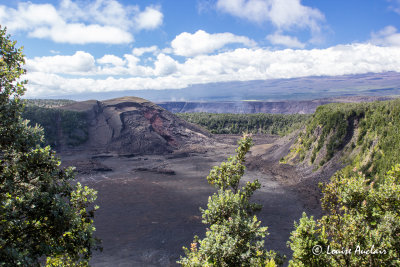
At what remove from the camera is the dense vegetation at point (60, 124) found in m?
74.3

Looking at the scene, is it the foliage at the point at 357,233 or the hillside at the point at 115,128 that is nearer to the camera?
the foliage at the point at 357,233

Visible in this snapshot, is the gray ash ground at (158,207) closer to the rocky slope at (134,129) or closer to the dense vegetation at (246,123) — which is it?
the rocky slope at (134,129)

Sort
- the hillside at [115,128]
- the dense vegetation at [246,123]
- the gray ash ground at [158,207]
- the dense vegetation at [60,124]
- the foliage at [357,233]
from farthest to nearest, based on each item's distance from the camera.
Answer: the dense vegetation at [246,123], the hillside at [115,128], the dense vegetation at [60,124], the gray ash ground at [158,207], the foliage at [357,233]

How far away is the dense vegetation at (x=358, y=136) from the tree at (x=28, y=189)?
37.0 meters

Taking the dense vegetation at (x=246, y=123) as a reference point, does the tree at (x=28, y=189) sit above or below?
above

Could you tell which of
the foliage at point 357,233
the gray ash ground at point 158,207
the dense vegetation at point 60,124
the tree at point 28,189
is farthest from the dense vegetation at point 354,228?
the dense vegetation at point 60,124

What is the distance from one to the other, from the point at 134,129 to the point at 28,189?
249 feet

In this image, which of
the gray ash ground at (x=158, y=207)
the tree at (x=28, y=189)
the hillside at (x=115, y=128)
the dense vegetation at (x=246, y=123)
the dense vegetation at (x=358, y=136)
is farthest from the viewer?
the dense vegetation at (x=246, y=123)

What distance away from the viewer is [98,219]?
3300 cm

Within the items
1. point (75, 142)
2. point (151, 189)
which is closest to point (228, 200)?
point (151, 189)

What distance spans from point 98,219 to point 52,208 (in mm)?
28730

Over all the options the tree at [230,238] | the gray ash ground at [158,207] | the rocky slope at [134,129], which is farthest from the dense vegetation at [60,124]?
the tree at [230,238]

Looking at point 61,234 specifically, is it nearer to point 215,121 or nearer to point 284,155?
point 284,155

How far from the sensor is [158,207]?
121 feet
